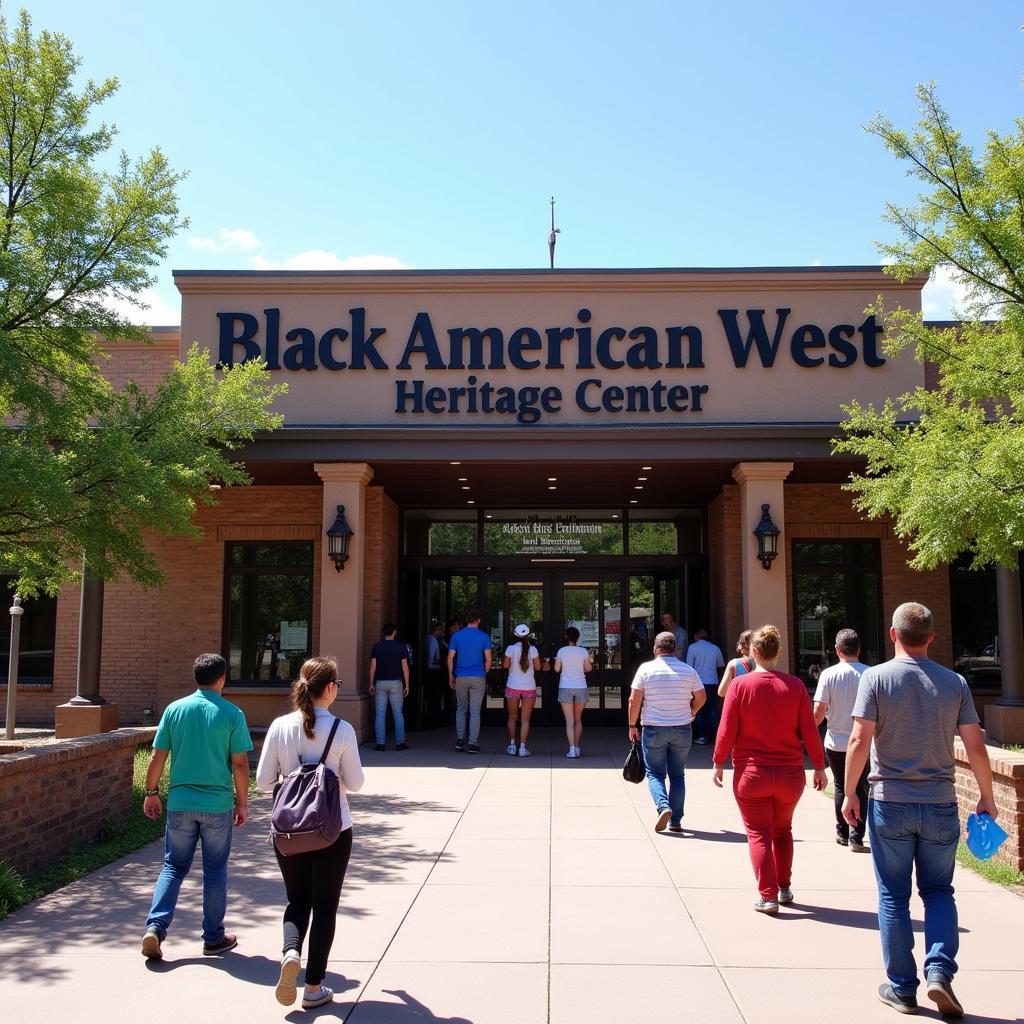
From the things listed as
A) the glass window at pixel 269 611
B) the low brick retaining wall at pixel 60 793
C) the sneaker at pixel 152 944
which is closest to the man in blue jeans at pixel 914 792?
the sneaker at pixel 152 944

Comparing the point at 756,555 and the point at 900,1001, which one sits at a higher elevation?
the point at 756,555

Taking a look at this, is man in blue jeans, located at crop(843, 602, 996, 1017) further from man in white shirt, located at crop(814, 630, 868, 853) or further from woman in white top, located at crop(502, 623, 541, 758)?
woman in white top, located at crop(502, 623, 541, 758)

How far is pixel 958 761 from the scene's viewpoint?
757cm

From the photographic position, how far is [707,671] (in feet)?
46.5

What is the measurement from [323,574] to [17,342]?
18.2 ft

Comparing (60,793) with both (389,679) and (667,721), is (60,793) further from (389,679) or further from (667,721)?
(389,679)

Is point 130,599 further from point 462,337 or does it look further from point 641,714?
point 641,714

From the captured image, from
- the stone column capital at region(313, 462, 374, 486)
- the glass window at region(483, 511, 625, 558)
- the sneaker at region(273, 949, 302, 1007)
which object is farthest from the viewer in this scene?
the glass window at region(483, 511, 625, 558)

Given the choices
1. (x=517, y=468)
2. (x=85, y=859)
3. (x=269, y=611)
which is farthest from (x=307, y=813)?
(x=269, y=611)

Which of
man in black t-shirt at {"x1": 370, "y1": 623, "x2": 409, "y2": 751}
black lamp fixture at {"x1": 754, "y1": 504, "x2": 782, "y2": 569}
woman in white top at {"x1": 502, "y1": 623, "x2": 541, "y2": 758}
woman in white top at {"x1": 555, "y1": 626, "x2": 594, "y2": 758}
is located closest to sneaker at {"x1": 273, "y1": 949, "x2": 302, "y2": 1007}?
woman in white top at {"x1": 555, "y1": 626, "x2": 594, "y2": 758}

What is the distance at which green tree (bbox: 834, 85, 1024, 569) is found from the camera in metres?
8.09

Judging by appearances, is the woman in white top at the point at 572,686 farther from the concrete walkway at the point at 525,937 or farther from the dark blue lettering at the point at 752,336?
the dark blue lettering at the point at 752,336

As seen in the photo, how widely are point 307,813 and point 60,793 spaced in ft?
13.6

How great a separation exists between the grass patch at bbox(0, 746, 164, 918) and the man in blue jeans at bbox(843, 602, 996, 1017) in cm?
516
